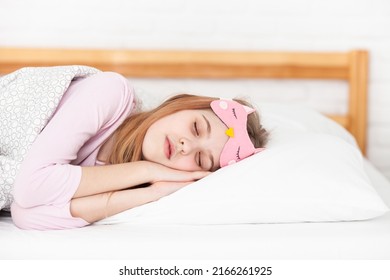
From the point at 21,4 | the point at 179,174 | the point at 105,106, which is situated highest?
the point at 21,4

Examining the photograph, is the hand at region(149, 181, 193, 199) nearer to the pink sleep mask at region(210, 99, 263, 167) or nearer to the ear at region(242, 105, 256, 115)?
the pink sleep mask at region(210, 99, 263, 167)

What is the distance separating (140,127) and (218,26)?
2.75 ft

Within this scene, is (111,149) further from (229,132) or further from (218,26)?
(218,26)

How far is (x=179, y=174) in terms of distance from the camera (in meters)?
1.34

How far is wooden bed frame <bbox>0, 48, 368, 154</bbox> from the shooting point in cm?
205

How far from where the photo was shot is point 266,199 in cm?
127

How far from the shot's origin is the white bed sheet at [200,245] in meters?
1.15

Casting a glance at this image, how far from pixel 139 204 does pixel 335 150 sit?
0.47 metres

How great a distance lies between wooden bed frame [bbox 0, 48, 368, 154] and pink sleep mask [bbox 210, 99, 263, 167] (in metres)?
0.67

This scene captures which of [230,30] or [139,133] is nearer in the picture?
[139,133]

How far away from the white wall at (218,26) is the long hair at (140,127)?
0.69 m

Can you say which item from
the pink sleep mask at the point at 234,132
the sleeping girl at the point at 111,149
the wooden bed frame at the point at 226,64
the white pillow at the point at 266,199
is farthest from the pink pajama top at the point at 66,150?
the wooden bed frame at the point at 226,64

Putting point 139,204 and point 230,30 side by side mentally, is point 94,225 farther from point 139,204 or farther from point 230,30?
point 230,30

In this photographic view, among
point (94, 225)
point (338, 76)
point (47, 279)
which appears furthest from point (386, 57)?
point (47, 279)
